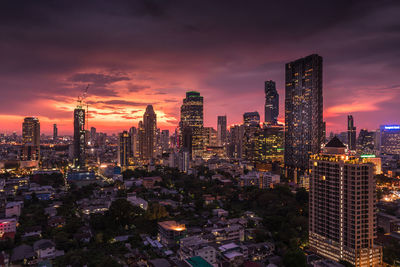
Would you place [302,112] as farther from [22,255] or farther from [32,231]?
[22,255]

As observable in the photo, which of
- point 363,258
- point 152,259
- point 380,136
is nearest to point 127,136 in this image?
point 152,259

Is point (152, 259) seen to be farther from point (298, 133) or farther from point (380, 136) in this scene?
point (380, 136)

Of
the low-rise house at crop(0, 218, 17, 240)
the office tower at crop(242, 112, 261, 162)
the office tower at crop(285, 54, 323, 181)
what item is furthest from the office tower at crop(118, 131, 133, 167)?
the low-rise house at crop(0, 218, 17, 240)

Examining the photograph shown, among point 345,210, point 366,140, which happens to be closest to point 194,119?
point 366,140

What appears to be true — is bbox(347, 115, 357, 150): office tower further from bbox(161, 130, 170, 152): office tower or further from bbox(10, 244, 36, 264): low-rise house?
bbox(10, 244, 36, 264): low-rise house

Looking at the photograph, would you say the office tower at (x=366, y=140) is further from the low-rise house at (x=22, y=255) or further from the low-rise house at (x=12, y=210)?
the low-rise house at (x=22, y=255)
